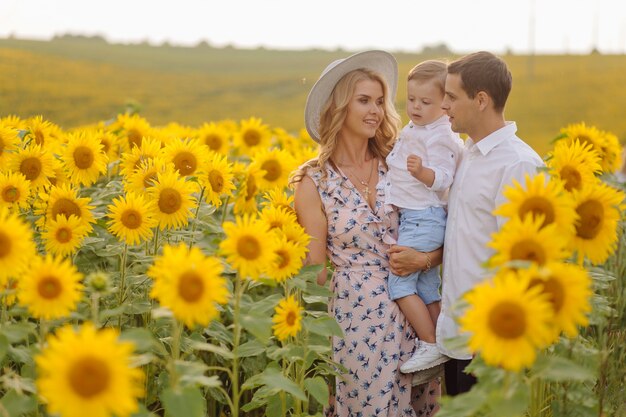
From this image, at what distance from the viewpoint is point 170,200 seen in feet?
11.9

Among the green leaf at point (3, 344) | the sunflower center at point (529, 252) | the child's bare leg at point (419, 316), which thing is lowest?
the child's bare leg at point (419, 316)

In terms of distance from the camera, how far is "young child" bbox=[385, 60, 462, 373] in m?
3.76

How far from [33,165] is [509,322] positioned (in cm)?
245

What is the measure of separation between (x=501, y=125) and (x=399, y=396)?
1267mm

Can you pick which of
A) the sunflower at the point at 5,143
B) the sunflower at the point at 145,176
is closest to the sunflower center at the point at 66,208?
the sunflower at the point at 145,176

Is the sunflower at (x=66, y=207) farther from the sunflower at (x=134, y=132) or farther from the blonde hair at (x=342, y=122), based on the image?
the sunflower at (x=134, y=132)

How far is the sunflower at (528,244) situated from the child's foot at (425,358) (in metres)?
1.48

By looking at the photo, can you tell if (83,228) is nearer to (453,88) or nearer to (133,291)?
(133,291)

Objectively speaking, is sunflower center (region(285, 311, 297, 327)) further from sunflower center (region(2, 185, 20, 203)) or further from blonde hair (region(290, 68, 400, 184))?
sunflower center (region(2, 185, 20, 203))

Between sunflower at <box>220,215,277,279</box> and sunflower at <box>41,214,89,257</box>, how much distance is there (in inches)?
40.3

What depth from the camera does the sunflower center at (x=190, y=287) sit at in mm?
2348

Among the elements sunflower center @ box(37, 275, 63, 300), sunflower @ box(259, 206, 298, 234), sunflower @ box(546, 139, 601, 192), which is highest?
sunflower @ box(546, 139, 601, 192)

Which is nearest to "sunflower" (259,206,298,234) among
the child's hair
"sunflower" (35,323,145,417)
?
the child's hair

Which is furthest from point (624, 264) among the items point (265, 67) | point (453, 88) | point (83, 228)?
point (265, 67)
